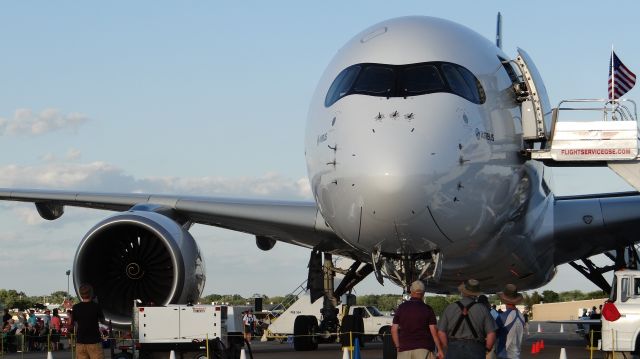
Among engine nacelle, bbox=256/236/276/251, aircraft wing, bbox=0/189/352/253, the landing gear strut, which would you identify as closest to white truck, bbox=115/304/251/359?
aircraft wing, bbox=0/189/352/253

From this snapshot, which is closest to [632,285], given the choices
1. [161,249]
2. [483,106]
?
[483,106]

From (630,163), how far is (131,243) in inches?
322

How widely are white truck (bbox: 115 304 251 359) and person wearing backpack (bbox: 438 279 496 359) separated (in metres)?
6.37

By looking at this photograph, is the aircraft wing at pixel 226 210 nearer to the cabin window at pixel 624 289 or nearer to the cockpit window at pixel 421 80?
the cabin window at pixel 624 289

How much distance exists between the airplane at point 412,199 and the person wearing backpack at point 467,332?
2550 mm

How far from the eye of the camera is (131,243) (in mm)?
18016

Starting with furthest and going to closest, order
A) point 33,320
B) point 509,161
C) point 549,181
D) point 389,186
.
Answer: point 33,320 < point 549,181 < point 509,161 < point 389,186

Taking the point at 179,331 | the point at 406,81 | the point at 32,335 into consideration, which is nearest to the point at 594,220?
the point at 406,81

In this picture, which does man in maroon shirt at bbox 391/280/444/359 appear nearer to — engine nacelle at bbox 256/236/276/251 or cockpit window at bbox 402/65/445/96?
cockpit window at bbox 402/65/445/96

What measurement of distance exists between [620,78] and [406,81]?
8.28 m

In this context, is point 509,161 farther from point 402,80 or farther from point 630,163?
point 630,163

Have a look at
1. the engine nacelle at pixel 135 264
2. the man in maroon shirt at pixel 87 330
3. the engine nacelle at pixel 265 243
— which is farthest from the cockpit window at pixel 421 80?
the engine nacelle at pixel 265 243

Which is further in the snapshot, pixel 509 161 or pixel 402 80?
pixel 509 161

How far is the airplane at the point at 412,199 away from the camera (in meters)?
12.3
